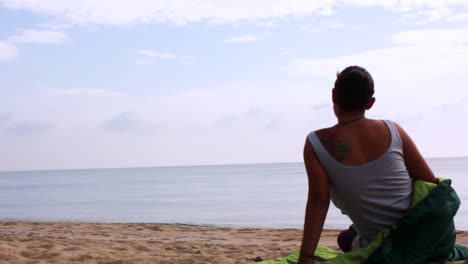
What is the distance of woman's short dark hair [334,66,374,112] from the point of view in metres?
3.09

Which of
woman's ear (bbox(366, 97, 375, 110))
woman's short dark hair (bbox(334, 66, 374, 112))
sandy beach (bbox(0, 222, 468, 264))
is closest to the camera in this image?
woman's short dark hair (bbox(334, 66, 374, 112))

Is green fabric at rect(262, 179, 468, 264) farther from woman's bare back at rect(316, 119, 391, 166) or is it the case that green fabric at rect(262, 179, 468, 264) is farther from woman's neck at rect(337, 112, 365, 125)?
woman's neck at rect(337, 112, 365, 125)

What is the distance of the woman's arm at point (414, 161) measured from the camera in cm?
323

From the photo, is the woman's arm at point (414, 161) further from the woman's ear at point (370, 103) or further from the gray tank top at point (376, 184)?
the woman's ear at point (370, 103)

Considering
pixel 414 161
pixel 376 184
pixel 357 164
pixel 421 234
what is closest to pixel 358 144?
pixel 357 164

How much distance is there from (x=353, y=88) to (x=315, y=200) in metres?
0.59

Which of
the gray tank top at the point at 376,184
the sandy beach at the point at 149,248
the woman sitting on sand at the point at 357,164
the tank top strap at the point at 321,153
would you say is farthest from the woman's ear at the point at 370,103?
the sandy beach at the point at 149,248

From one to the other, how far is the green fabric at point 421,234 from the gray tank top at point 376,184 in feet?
0.20

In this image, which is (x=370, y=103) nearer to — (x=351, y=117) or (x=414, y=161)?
(x=351, y=117)

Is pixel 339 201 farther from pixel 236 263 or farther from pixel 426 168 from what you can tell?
pixel 236 263

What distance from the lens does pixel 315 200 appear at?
3.17m

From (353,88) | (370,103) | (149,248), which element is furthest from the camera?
(149,248)

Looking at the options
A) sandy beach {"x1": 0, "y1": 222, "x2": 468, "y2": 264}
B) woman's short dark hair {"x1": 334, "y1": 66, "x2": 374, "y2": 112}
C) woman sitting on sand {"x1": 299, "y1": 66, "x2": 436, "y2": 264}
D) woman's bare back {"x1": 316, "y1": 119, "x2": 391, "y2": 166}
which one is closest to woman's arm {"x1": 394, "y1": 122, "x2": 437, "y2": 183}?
woman sitting on sand {"x1": 299, "y1": 66, "x2": 436, "y2": 264}

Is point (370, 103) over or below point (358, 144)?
over
